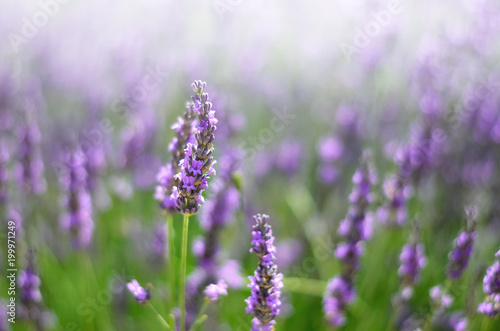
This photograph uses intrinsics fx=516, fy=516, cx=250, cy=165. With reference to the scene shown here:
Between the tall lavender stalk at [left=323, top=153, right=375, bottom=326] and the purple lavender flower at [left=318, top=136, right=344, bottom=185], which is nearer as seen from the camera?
the tall lavender stalk at [left=323, top=153, right=375, bottom=326]

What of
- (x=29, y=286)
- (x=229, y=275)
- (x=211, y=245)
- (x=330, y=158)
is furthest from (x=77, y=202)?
(x=330, y=158)

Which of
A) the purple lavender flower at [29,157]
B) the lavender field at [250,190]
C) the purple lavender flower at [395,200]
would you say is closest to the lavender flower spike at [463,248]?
the lavender field at [250,190]

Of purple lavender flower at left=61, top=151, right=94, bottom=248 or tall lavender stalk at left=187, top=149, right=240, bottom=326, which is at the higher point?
purple lavender flower at left=61, top=151, right=94, bottom=248

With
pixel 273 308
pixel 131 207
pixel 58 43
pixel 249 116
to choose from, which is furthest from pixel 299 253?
pixel 58 43

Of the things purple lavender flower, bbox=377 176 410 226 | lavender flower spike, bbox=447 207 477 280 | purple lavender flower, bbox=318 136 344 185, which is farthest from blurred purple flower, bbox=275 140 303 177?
lavender flower spike, bbox=447 207 477 280

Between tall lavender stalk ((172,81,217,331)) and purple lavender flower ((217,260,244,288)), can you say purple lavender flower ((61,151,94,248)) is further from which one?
tall lavender stalk ((172,81,217,331))

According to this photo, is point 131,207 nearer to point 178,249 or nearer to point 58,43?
point 178,249

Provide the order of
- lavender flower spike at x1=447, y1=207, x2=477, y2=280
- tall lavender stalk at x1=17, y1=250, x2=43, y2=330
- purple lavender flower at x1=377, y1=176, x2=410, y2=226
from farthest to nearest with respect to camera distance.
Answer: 1. purple lavender flower at x1=377, y1=176, x2=410, y2=226
2. tall lavender stalk at x1=17, y1=250, x2=43, y2=330
3. lavender flower spike at x1=447, y1=207, x2=477, y2=280
